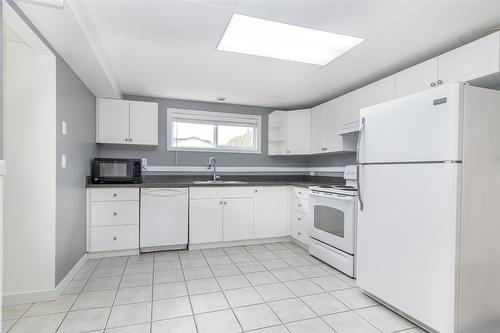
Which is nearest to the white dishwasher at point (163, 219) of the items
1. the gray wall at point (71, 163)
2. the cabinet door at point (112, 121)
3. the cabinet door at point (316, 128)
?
the gray wall at point (71, 163)

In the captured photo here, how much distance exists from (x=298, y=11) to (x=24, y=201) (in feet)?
8.21

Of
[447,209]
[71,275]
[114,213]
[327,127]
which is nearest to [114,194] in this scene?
[114,213]

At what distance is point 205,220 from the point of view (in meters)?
3.52

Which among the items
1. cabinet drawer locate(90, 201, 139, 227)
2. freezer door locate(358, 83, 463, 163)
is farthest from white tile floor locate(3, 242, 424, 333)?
freezer door locate(358, 83, 463, 163)

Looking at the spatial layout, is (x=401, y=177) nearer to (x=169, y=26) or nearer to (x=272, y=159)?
(x=169, y=26)

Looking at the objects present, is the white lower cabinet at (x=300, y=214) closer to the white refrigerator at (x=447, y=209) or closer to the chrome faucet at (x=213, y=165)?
the chrome faucet at (x=213, y=165)

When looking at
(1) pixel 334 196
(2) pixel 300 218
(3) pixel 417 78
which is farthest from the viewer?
(2) pixel 300 218

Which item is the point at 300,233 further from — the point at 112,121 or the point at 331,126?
the point at 112,121

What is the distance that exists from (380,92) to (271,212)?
6.80 ft

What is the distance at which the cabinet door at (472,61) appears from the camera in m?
1.88

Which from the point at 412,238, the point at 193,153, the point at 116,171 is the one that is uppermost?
the point at 193,153

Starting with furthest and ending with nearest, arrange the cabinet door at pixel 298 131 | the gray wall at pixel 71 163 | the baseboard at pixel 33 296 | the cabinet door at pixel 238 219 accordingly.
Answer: the cabinet door at pixel 298 131, the cabinet door at pixel 238 219, the gray wall at pixel 71 163, the baseboard at pixel 33 296

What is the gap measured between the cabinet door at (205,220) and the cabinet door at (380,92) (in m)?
2.22

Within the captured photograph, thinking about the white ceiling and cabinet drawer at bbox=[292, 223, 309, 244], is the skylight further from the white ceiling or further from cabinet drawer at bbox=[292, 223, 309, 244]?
cabinet drawer at bbox=[292, 223, 309, 244]
